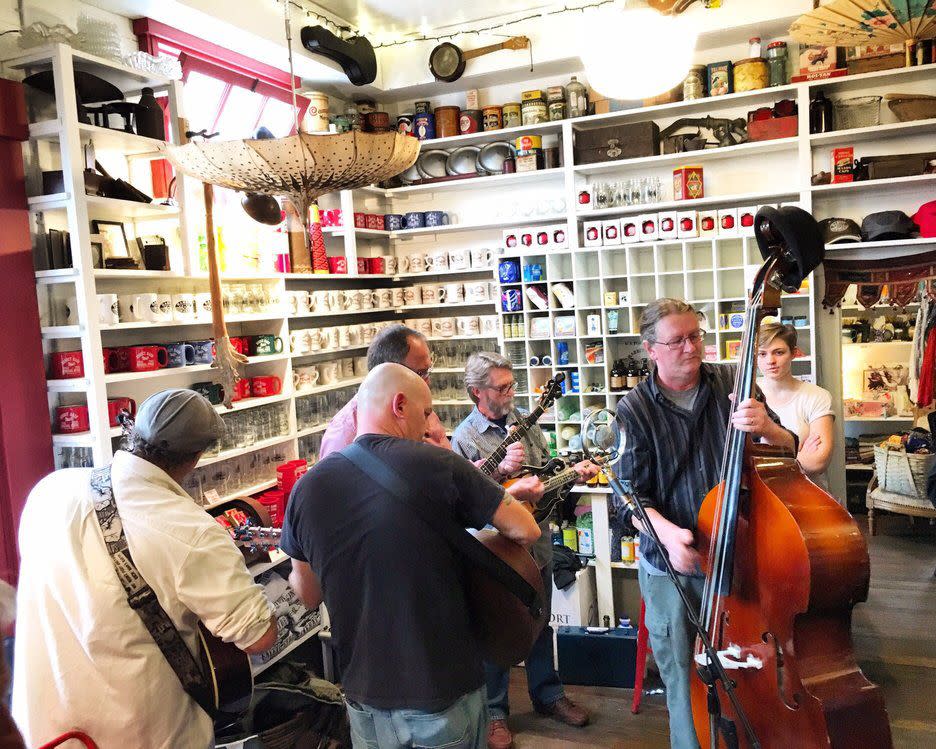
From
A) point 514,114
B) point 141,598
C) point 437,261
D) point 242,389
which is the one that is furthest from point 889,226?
point 141,598

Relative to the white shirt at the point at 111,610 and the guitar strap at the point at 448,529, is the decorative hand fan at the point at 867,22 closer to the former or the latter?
the guitar strap at the point at 448,529

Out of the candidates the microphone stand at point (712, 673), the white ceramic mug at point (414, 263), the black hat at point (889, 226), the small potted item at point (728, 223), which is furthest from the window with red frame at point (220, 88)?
the black hat at point (889, 226)

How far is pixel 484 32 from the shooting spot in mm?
5723

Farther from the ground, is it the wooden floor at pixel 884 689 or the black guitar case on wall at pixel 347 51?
the black guitar case on wall at pixel 347 51

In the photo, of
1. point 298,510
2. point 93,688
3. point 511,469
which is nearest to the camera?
point 93,688

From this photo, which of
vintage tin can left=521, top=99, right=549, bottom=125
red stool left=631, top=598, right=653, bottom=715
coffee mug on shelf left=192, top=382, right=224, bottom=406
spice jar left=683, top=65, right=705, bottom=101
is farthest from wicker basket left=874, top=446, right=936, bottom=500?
coffee mug on shelf left=192, top=382, right=224, bottom=406

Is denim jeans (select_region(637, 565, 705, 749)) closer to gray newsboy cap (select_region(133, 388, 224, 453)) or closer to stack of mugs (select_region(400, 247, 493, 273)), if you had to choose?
gray newsboy cap (select_region(133, 388, 224, 453))

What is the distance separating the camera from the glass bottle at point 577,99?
555cm

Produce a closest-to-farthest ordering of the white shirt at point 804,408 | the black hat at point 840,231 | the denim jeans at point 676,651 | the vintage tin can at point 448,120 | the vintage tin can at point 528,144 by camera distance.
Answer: the denim jeans at point 676,651 → the white shirt at point 804,408 → the black hat at point 840,231 → the vintage tin can at point 528,144 → the vintage tin can at point 448,120

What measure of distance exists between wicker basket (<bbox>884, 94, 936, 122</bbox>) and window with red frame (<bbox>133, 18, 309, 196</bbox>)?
3613 mm

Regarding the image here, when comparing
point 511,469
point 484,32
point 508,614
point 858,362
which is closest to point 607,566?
point 511,469

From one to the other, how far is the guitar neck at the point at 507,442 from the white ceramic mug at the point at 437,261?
311 centimetres

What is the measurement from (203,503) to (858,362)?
4.88 metres

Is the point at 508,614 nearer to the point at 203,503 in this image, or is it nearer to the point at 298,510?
the point at 298,510
